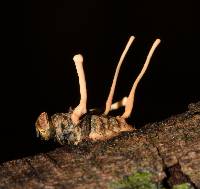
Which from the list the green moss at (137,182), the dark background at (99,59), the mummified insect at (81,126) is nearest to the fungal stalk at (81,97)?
the mummified insect at (81,126)

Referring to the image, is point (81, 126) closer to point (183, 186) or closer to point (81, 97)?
point (81, 97)

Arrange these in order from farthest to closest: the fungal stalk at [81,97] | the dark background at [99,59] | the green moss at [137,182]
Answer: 1. the dark background at [99,59]
2. the fungal stalk at [81,97]
3. the green moss at [137,182]

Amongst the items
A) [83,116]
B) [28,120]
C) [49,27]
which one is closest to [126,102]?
[83,116]

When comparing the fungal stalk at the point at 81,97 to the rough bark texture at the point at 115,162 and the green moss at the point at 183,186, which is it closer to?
the rough bark texture at the point at 115,162

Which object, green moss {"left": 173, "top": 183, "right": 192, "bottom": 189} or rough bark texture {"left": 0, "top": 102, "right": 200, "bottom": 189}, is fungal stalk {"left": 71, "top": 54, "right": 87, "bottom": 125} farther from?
green moss {"left": 173, "top": 183, "right": 192, "bottom": 189}

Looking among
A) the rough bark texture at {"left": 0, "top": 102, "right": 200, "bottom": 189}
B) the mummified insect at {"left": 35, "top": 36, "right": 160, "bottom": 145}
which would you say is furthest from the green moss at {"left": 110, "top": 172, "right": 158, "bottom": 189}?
the mummified insect at {"left": 35, "top": 36, "right": 160, "bottom": 145}
